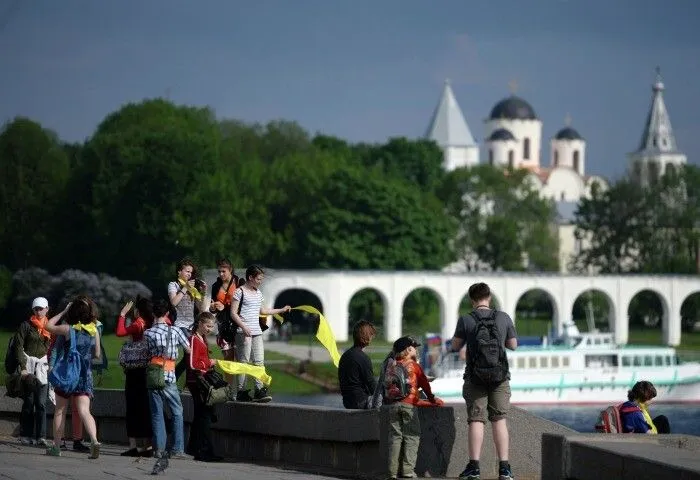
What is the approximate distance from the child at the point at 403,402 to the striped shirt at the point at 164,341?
7.33 ft

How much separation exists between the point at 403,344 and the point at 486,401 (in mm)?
815

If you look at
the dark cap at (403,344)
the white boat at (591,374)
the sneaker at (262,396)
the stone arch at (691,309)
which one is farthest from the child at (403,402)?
the stone arch at (691,309)

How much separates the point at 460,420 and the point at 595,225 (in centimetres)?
11046

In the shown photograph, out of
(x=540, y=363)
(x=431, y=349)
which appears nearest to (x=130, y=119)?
(x=431, y=349)

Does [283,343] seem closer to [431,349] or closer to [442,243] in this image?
[431,349]

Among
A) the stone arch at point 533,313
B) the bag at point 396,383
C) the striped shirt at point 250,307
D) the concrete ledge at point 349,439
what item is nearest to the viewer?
the bag at point 396,383

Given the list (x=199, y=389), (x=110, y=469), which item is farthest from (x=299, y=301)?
(x=110, y=469)

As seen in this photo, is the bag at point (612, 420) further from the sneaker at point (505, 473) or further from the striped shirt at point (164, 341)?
the striped shirt at point (164, 341)

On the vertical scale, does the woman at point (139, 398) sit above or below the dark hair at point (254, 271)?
below

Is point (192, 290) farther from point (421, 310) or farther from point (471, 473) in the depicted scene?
point (421, 310)

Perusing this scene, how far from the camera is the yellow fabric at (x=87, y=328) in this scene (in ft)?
63.5

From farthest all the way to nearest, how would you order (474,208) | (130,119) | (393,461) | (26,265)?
(474,208) < (130,119) < (26,265) < (393,461)

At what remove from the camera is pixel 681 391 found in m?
76.9

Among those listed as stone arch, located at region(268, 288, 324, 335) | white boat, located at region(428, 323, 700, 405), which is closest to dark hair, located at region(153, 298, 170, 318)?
white boat, located at region(428, 323, 700, 405)
